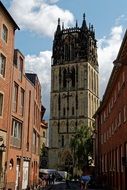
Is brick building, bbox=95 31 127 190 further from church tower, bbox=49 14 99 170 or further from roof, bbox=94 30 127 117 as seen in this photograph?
church tower, bbox=49 14 99 170

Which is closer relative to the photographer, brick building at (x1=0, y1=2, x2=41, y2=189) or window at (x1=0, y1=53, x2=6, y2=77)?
window at (x1=0, y1=53, x2=6, y2=77)

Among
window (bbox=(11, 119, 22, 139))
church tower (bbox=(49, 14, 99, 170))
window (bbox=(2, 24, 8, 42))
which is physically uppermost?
church tower (bbox=(49, 14, 99, 170))

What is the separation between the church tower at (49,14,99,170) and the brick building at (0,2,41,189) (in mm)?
75019

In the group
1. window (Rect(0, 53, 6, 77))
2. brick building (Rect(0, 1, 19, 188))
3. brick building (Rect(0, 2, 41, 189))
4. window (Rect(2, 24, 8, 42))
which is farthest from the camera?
window (Rect(2, 24, 8, 42))

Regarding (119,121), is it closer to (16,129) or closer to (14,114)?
(16,129)

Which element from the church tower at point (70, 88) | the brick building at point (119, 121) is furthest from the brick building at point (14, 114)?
the church tower at point (70, 88)

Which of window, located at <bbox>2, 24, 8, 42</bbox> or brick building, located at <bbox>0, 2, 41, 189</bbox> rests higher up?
window, located at <bbox>2, 24, 8, 42</bbox>

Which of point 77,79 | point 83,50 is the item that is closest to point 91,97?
point 77,79

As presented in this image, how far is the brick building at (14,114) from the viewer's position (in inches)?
1099

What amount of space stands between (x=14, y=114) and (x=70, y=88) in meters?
88.7

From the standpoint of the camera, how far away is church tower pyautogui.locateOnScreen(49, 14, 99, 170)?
116 meters

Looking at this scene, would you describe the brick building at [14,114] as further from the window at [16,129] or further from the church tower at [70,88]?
the church tower at [70,88]

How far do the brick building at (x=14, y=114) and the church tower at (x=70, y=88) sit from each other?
75.0 m

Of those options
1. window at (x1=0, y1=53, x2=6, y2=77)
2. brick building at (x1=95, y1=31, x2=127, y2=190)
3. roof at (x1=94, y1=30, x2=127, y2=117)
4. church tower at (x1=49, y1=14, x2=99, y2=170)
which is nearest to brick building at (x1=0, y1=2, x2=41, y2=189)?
window at (x1=0, y1=53, x2=6, y2=77)
